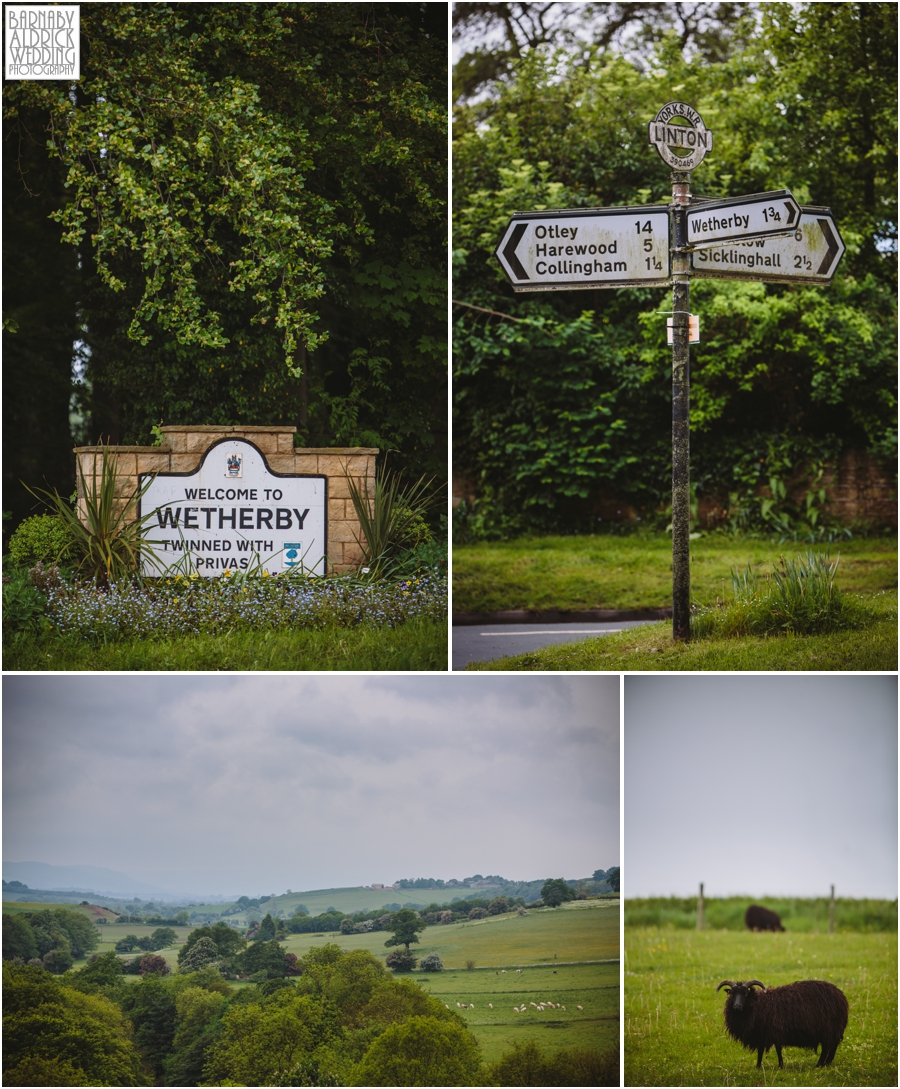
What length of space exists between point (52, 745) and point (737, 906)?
12.0 feet

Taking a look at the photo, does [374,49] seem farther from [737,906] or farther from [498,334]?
[737,906]

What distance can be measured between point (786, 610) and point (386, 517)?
6.47 feet

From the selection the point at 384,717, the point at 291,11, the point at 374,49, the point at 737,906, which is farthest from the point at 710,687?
the point at 291,11

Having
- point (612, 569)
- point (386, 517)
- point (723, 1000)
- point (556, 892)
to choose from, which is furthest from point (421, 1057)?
point (612, 569)

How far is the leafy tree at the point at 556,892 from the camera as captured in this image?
4332 millimetres

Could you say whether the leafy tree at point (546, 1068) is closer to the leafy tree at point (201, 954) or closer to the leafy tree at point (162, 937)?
the leafy tree at point (201, 954)

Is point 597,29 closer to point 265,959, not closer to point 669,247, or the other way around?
point 669,247

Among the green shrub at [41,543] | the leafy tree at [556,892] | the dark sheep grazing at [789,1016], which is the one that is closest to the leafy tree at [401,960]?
the leafy tree at [556,892]

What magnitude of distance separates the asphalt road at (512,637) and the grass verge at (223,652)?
0.40 metres

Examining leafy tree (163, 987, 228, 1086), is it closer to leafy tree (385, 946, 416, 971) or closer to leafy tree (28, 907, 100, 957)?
leafy tree (28, 907, 100, 957)

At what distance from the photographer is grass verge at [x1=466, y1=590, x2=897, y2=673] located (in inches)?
168

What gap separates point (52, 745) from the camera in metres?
4.34

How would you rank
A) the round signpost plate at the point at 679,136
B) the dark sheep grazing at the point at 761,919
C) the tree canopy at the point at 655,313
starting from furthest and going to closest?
the tree canopy at the point at 655,313, the dark sheep grazing at the point at 761,919, the round signpost plate at the point at 679,136

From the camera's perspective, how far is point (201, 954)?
14.1 feet
